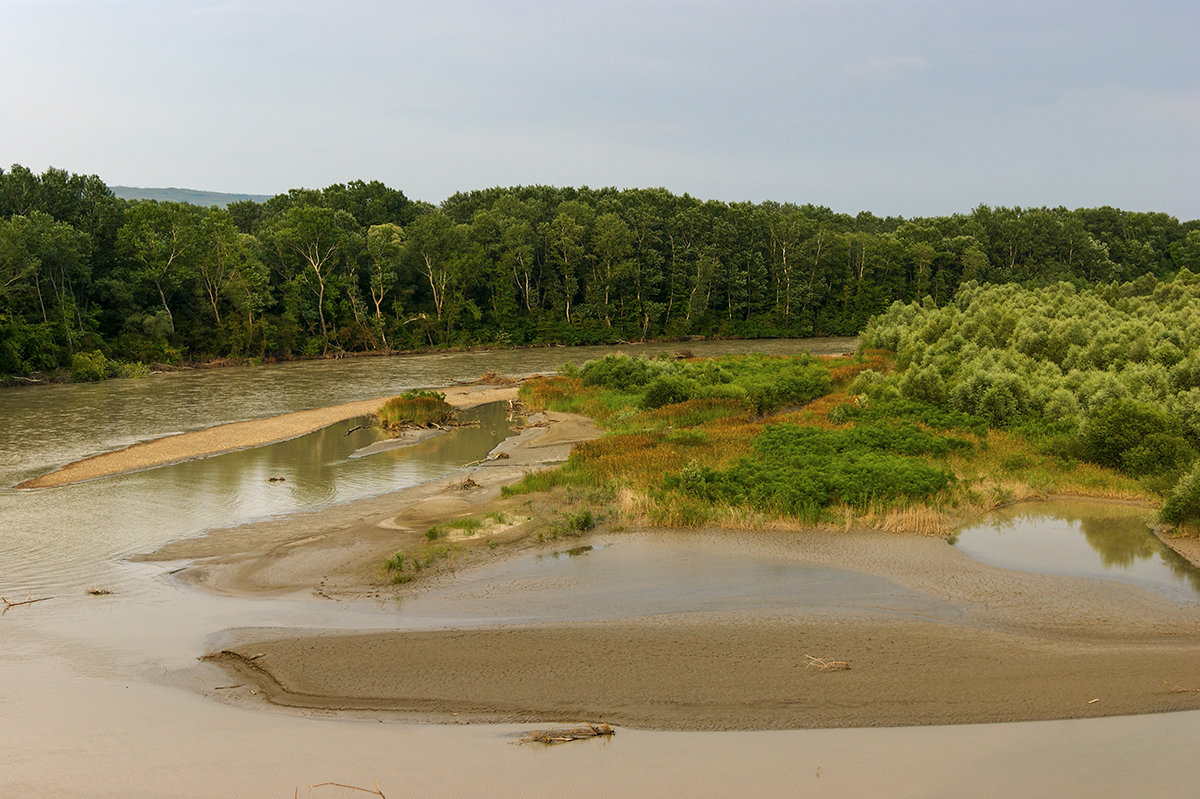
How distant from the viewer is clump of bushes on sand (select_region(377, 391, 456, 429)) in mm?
35875

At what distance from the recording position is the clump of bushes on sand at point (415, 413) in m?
35.9

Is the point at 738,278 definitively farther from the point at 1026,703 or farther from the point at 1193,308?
the point at 1026,703

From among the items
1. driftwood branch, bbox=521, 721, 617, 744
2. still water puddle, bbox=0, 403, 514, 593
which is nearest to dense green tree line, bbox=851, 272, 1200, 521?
driftwood branch, bbox=521, 721, 617, 744

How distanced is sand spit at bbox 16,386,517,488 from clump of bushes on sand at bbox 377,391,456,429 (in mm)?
2912

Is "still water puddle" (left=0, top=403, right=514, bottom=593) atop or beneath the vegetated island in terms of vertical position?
beneath

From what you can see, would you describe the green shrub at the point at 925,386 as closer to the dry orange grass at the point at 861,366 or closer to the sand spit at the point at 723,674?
the dry orange grass at the point at 861,366

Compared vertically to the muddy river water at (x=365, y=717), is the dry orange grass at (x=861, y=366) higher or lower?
higher

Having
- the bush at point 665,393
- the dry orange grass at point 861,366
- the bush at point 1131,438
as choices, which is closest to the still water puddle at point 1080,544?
the bush at point 1131,438

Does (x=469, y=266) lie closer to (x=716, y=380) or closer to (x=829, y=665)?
(x=716, y=380)

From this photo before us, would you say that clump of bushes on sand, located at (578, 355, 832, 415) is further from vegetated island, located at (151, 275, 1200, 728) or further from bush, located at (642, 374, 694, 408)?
vegetated island, located at (151, 275, 1200, 728)

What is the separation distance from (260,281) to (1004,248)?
91.8 m

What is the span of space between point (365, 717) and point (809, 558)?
9497 mm

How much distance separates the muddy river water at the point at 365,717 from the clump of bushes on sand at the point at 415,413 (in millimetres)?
9845

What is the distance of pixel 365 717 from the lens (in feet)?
34.2
